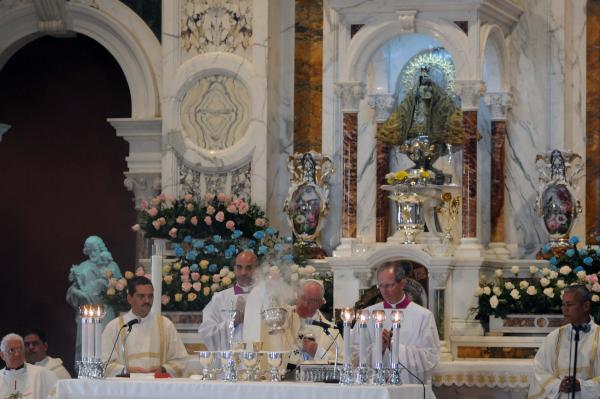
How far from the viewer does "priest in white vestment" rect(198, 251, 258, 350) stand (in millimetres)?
12438

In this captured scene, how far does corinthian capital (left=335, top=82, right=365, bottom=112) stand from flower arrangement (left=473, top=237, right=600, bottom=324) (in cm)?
233

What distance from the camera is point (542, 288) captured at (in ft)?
48.6

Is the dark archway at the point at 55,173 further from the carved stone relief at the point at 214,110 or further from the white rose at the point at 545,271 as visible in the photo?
the white rose at the point at 545,271

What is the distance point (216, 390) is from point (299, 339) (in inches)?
58.6

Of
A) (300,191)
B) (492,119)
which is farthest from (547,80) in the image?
(300,191)

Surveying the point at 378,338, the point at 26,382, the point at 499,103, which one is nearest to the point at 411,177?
the point at 499,103

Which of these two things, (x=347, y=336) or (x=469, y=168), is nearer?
(x=347, y=336)

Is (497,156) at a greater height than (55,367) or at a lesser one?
greater

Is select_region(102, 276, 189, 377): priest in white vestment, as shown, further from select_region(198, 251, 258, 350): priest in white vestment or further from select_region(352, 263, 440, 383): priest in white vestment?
select_region(352, 263, 440, 383): priest in white vestment

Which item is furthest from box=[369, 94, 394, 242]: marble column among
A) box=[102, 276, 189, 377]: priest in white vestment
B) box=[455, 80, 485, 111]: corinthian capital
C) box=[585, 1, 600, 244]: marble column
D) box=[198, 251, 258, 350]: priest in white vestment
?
box=[102, 276, 189, 377]: priest in white vestment

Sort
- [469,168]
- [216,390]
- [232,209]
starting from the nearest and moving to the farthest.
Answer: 1. [216,390]
2. [469,168]
3. [232,209]

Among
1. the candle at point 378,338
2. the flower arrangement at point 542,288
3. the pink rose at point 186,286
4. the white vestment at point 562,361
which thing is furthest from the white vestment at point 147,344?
the flower arrangement at point 542,288

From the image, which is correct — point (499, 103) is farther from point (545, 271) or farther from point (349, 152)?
point (545, 271)

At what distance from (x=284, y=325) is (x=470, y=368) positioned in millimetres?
3166
